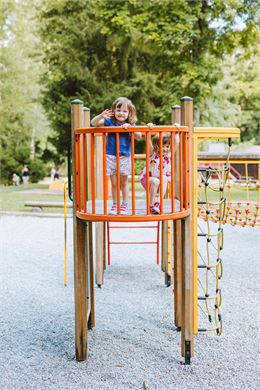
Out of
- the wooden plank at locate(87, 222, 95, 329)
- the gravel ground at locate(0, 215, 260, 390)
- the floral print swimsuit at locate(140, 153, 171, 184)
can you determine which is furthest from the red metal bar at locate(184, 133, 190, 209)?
the gravel ground at locate(0, 215, 260, 390)

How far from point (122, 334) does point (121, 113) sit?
1812mm

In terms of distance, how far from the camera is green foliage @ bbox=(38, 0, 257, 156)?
15.8 m

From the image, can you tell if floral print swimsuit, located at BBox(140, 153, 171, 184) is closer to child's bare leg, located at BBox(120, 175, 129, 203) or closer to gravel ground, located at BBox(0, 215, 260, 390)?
child's bare leg, located at BBox(120, 175, 129, 203)

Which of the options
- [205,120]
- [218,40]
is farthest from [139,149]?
[218,40]

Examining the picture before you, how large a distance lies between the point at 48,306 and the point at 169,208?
204 centimetres

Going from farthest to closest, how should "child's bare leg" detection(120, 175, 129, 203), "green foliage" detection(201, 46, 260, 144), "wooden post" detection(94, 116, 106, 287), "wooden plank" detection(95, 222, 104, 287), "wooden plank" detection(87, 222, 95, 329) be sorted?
"green foliage" detection(201, 46, 260, 144) < "wooden plank" detection(95, 222, 104, 287) < "wooden post" detection(94, 116, 106, 287) < "wooden plank" detection(87, 222, 95, 329) < "child's bare leg" detection(120, 175, 129, 203)

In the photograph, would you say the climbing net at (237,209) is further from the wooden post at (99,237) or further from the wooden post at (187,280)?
the wooden post at (99,237)

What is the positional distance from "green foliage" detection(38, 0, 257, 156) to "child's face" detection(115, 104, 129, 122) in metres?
12.1

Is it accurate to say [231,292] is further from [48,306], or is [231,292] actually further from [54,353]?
[54,353]

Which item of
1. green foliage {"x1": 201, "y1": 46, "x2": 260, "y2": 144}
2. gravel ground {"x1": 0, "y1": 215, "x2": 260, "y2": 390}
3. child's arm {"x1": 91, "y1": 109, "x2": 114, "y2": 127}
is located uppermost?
green foliage {"x1": 201, "y1": 46, "x2": 260, "y2": 144}

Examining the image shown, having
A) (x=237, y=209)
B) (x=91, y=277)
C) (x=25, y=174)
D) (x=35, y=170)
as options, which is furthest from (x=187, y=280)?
(x=35, y=170)

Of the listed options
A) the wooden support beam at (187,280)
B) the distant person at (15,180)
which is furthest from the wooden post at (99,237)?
the distant person at (15,180)

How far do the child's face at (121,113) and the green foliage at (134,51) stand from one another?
39.8ft

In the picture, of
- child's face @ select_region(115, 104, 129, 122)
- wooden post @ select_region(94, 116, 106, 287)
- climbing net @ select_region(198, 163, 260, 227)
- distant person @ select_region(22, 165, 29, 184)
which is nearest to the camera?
child's face @ select_region(115, 104, 129, 122)
